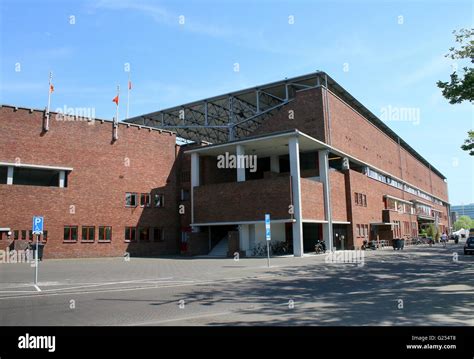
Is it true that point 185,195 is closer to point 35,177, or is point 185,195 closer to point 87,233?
point 87,233

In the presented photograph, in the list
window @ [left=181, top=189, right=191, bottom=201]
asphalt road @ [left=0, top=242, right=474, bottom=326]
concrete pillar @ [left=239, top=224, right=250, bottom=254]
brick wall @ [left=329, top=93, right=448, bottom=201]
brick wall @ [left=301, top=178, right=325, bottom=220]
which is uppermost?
brick wall @ [left=329, top=93, right=448, bottom=201]

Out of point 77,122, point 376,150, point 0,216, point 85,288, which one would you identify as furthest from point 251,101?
point 85,288

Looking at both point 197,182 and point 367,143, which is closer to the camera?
point 197,182

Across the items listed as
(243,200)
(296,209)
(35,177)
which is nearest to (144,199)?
(35,177)

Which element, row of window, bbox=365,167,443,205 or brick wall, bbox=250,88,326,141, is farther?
row of window, bbox=365,167,443,205

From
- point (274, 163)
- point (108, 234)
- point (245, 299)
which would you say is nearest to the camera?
point (245, 299)

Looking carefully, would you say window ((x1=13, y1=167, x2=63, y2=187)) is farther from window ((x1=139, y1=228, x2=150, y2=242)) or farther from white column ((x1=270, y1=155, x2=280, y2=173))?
white column ((x1=270, y1=155, x2=280, y2=173))

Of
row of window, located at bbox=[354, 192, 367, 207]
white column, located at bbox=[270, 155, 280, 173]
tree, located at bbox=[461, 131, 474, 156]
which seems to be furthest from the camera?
row of window, located at bbox=[354, 192, 367, 207]

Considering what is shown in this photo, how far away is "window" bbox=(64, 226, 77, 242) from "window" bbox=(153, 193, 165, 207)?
8.73 meters

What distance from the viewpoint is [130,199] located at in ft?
134

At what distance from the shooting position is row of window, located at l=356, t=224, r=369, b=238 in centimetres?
4539

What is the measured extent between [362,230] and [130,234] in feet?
83.1

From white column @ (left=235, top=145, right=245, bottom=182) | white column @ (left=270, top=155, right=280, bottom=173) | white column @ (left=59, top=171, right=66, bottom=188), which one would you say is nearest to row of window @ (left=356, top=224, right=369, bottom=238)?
white column @ (left=270, top=155, right=280, bottom=173)

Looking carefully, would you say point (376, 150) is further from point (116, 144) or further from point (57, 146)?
point (57, 146)
